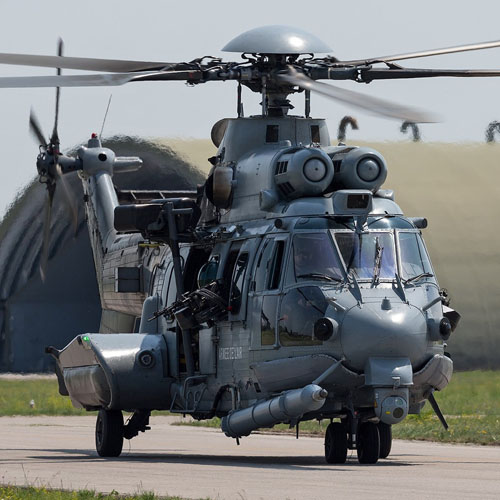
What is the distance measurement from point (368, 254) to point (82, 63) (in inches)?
177

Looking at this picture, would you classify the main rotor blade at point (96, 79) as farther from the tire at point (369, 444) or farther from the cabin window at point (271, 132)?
the tire at point (369, 444)

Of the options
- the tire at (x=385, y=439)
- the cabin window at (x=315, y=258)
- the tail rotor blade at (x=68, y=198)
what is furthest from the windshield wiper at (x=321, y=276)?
the tail rotor blade at (x=68, y=198)

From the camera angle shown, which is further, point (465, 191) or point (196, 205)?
point (465, 191)

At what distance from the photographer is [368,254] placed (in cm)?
1831

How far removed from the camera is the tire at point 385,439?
20141mm

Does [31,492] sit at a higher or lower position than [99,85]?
lower

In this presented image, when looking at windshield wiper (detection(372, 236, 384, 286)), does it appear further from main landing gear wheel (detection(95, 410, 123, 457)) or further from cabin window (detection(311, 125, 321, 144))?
main landing gear wheel (detection(95, 410, 123, 457))

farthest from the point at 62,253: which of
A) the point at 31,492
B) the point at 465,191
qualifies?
the point at 31,492

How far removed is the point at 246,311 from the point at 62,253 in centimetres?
3248

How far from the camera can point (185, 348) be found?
20375 millimetres

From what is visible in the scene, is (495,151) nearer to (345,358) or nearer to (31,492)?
(345,358)

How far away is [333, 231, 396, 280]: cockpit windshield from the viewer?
18.1 metres

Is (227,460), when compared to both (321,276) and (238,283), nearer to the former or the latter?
(238,283)

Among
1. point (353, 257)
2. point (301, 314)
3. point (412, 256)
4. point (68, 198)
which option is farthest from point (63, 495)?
point (68, 198)
